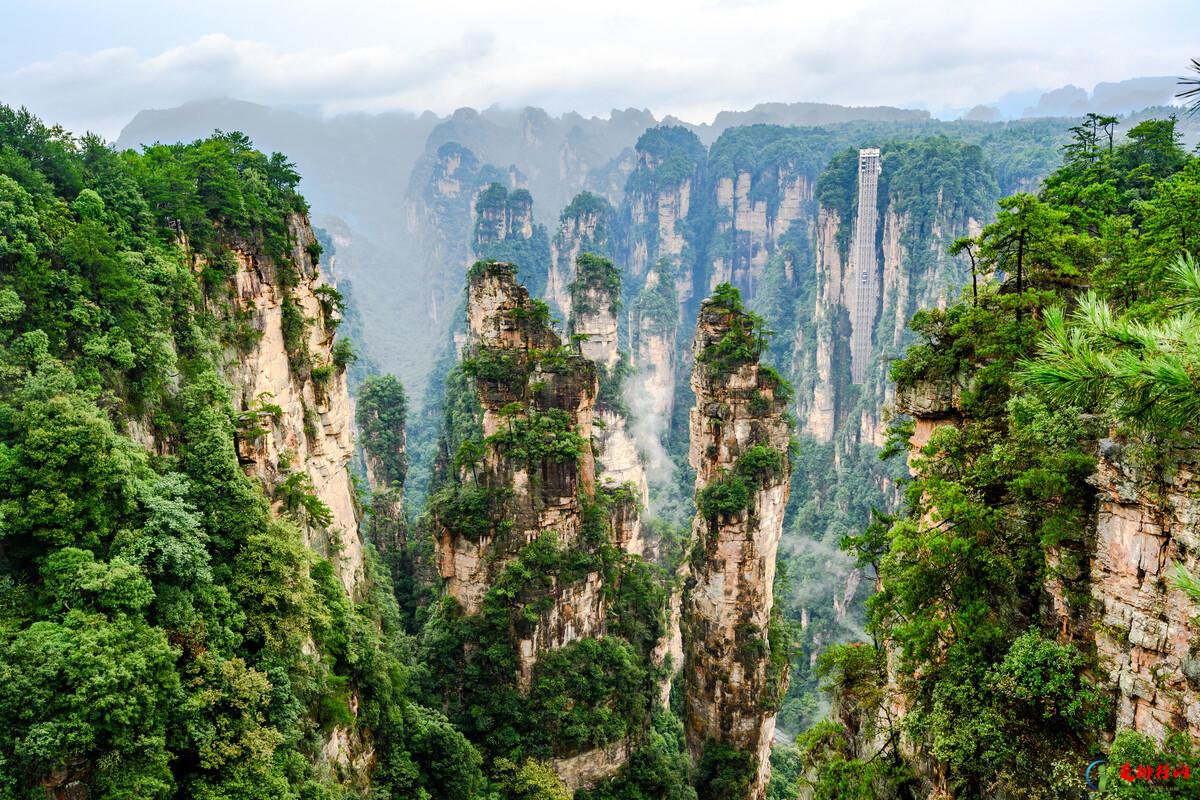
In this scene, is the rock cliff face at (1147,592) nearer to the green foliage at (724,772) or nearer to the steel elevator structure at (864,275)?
the green foliage at (724,772)

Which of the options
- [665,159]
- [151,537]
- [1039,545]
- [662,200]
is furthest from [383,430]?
[665,159]

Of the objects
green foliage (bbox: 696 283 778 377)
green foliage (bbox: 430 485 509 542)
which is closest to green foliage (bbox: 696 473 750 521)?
green foliage (bbox: 696 283 778 377)

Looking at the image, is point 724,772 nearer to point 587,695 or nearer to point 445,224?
point 587,695

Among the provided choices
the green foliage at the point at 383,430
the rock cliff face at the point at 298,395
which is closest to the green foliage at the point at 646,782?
the rock cliff face at the point at 298,395

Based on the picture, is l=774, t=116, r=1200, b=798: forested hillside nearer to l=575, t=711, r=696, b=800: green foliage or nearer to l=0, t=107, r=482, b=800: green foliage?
l=0, t=107, r=482, b=800: green foliage

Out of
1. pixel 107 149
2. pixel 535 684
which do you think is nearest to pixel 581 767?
pixel 535 684

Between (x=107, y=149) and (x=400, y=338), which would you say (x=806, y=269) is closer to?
(x=400, y=338)
